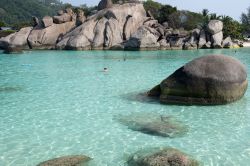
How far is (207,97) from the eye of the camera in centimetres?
1297

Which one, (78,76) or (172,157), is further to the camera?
(78,76)

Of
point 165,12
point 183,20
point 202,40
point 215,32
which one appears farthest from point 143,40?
point 183,20

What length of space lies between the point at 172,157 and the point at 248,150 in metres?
2.29

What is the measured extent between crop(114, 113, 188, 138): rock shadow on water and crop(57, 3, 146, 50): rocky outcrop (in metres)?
40.6

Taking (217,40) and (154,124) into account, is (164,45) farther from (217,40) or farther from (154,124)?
(154,124)

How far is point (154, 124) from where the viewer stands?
34.1 ft

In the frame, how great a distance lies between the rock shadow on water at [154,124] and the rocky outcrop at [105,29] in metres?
40.6

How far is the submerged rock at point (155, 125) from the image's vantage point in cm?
970

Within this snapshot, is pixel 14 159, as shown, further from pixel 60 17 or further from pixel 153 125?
pixel 60 17

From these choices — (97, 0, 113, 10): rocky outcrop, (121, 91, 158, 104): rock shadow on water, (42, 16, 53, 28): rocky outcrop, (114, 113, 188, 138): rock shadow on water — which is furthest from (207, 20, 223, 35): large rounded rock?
(114, 113, 188, 138): rock shadow on water

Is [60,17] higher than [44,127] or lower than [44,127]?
higher

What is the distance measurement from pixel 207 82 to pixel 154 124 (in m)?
3.41

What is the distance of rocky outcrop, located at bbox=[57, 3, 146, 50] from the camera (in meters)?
51.8

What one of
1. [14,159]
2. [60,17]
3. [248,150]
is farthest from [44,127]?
[60,17]
